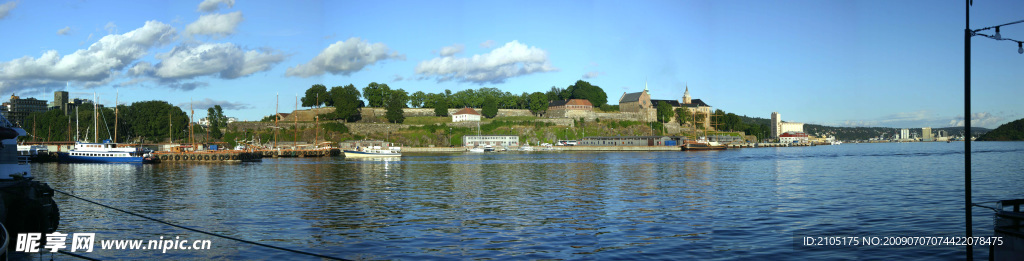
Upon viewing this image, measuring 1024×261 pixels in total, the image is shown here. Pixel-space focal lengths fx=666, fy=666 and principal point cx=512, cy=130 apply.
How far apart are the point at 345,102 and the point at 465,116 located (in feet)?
91.8

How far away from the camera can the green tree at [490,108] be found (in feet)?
512

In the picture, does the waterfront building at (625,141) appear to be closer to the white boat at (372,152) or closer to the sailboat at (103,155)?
the white boat at (372,152)

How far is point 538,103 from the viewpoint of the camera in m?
166

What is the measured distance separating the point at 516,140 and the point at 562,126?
1375 cm

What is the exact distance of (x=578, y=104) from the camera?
160500 mm

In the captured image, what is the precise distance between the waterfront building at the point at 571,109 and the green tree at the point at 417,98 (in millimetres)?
30835

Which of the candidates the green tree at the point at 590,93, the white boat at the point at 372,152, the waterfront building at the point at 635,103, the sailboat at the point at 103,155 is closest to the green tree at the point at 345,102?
the white boat at the point at 372,152

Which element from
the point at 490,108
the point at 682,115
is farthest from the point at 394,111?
the point at 682,115

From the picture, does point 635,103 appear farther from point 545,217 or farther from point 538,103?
point 545,217

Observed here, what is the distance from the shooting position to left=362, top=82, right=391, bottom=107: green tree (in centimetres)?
14809

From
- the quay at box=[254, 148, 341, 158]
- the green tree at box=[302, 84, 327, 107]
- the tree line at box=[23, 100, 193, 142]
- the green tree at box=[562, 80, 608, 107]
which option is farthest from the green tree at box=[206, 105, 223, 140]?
the green tree at box=[562, 80, 608, 107]

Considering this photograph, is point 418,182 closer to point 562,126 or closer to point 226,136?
point 226,136

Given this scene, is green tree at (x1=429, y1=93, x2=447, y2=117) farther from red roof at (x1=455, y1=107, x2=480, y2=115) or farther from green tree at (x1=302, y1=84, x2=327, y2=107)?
green tree at (x1=302, y1=84, x2=327, y2=107)

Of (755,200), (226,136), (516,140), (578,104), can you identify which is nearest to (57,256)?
(755,200)
